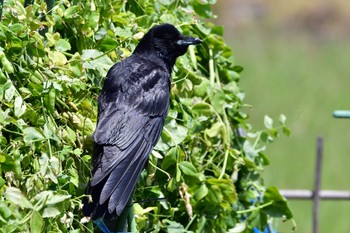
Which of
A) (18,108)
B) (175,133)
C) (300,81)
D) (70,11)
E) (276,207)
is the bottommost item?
(300,81)

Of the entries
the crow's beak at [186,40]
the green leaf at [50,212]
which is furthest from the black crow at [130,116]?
the green leaf at [50,212]

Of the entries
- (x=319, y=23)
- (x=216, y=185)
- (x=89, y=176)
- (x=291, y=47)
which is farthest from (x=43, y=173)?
(x=319, y=23)

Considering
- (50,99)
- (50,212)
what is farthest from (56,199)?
(50,99)

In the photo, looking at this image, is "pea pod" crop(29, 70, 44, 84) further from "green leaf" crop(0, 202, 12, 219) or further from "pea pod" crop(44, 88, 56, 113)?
"green leaf" crop(0, 202, 12, 219)

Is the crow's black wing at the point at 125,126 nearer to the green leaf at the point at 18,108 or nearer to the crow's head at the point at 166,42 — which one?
the crow's head at the point at 166,42

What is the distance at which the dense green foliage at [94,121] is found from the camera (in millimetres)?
3344

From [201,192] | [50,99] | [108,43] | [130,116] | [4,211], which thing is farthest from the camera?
[201,192]

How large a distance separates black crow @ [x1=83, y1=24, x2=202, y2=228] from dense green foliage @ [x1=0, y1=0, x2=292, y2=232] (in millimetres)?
74

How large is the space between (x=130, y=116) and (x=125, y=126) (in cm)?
9

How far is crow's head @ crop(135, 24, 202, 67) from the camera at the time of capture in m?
4.05

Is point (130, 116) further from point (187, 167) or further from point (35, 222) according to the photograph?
point (35, 222)

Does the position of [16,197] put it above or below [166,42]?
below

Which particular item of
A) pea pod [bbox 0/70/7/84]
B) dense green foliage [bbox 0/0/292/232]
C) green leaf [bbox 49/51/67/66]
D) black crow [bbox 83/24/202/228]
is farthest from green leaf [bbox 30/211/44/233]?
green leaf [bbox 49/51/67/66]

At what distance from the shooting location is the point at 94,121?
149 inches
